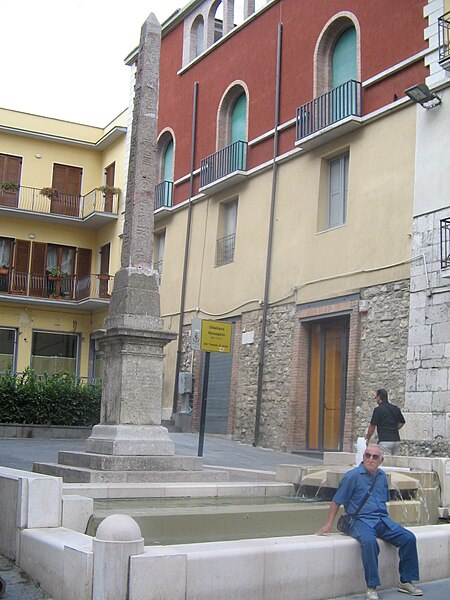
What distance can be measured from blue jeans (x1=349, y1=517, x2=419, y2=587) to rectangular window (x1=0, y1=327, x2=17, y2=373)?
24.7 metres

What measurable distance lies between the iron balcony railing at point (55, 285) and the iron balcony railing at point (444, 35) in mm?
17399

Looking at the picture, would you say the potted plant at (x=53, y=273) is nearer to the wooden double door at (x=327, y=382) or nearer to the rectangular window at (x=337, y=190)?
the wooden double door at (x=327, y=382)

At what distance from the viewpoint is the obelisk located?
387 inches

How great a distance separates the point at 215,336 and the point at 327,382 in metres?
5.23

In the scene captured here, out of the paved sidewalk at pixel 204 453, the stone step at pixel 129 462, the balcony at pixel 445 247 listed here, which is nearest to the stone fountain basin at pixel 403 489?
the stone step at pixel 129 462

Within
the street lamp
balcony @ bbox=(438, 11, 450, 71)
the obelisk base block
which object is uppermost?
balcony @ bbox=(438, 11, 450, 71)

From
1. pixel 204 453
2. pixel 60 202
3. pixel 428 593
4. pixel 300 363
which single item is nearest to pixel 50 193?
pixel 60 202

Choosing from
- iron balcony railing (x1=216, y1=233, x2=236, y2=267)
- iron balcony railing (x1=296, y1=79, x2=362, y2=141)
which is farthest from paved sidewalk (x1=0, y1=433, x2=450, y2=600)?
iron balcony railing (x1=296, y1=79, x2=362, y2=141)

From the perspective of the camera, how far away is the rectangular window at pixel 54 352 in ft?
98.9

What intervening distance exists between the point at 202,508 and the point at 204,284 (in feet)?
49.2

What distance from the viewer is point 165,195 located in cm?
2511

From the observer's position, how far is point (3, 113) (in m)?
31.2

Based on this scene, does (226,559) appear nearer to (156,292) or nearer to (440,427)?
(156,292)

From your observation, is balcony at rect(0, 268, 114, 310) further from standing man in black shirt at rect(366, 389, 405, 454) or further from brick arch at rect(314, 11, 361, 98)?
standing man in black shirt at rect(366, 389, 405, 454)
